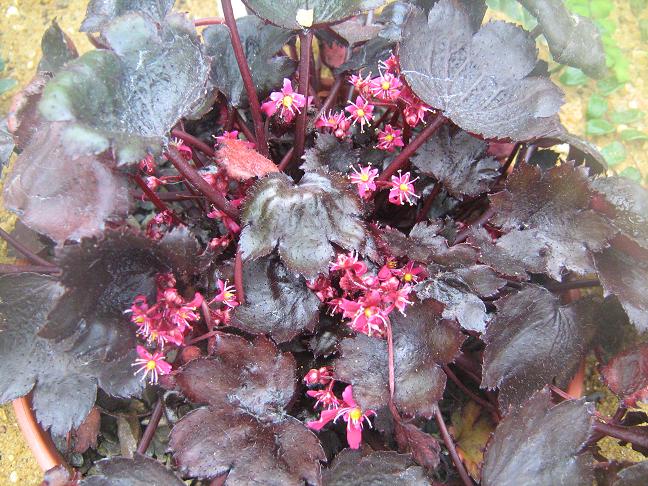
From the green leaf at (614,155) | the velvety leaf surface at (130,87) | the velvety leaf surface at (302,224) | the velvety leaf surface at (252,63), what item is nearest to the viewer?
the velvety leaf surface at (130,87)

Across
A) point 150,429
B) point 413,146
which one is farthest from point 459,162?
point 150,429

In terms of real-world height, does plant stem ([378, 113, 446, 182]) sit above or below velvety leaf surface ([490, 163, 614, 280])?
above

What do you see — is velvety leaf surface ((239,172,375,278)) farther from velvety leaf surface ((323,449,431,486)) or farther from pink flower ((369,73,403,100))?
velvety leaf surface ((323,449,431,486))

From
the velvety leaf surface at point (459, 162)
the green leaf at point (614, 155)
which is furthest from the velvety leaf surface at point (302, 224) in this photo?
the green leaf at point (614, 155)

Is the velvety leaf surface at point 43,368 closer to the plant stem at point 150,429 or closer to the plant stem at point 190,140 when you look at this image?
the plant stem at point 150,429

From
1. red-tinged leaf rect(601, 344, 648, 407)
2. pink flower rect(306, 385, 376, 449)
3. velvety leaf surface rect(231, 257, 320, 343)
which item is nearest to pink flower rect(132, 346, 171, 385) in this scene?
velvety leaf surface rect(231, 257, 320, 343)

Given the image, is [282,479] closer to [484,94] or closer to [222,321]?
[222,321]
